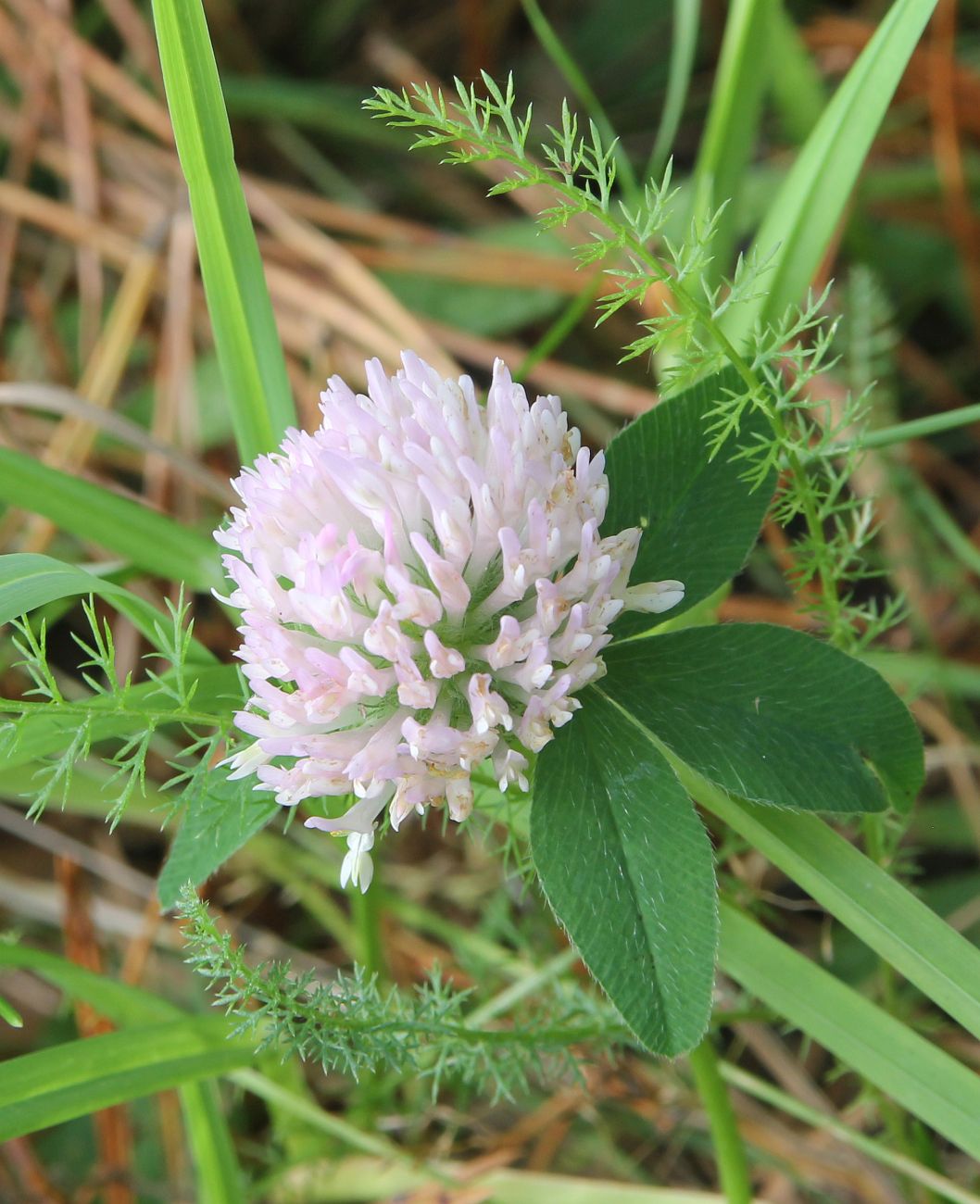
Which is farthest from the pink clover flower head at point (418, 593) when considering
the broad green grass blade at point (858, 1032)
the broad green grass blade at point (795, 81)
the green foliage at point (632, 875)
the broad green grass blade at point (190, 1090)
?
the broad green grass blade at point (795, 81)

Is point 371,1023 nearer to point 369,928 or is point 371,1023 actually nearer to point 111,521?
point 369,928

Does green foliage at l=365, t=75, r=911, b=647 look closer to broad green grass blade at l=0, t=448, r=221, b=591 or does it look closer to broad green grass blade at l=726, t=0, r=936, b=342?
broad green grass blade at l=726, t=0, r=936, b=342

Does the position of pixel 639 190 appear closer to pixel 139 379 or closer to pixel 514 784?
pixel 139 379

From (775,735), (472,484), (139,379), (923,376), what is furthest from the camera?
(139,379)

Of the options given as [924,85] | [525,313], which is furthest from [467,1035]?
[924,85]

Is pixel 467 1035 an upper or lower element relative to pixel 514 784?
lower

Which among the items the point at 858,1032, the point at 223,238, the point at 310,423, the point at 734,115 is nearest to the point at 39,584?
the point at 223,238

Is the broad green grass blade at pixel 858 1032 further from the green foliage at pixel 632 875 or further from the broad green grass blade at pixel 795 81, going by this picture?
the broad green grass blade at pixel 795 81

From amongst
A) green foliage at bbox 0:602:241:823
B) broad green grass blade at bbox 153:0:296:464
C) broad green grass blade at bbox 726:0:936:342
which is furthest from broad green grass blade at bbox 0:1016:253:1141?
broad green grass blade at bbox 726:0:936:342
